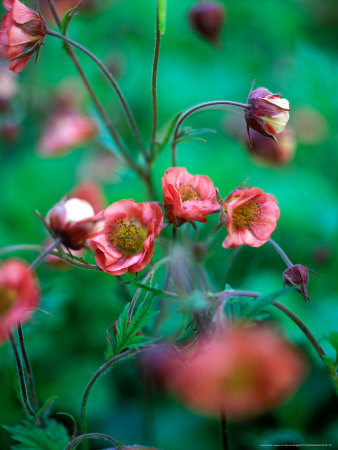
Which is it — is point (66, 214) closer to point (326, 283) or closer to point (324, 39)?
point (326, 283)

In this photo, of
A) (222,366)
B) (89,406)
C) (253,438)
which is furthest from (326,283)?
(222,366)

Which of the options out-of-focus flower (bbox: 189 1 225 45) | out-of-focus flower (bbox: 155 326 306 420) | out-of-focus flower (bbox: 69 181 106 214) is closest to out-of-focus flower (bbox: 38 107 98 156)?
out-of-focus flower (bbox: 69 181 106 214)

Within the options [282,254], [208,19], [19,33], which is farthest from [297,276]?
[208,19]

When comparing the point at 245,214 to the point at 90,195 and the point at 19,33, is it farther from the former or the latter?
the point at 90,195

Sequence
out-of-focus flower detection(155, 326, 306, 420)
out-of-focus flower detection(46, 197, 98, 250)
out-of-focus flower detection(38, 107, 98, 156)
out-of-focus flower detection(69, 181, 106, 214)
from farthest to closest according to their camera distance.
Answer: out-of-focus flower detection(38, 107, 98, 156) < out-of-focus flower detection(69, 181, 106, 214) < out-of-focus flower detection(46, 197, 98, 250) < out-of-focus flower detection(155, 326, 306, 420)

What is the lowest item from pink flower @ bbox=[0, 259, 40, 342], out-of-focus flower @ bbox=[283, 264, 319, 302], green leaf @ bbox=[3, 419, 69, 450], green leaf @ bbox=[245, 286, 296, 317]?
green leaf @ bbox=[3, 419, 69, 450]

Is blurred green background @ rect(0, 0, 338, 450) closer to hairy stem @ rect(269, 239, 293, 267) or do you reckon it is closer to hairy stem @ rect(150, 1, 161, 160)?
hairy stem @ rect(269, 239, 293, 267)

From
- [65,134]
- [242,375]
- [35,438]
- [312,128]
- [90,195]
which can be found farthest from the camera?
[312,128]
